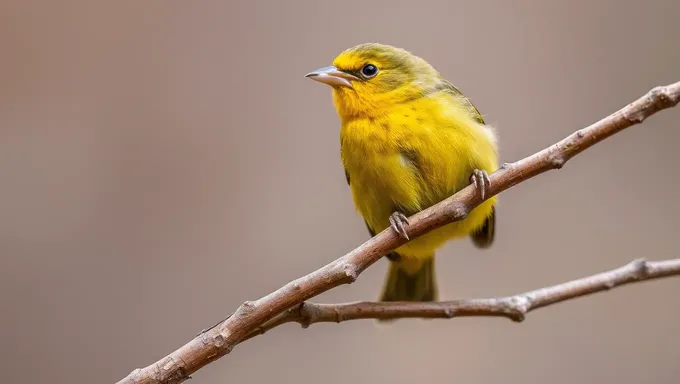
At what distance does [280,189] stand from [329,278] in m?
2.15

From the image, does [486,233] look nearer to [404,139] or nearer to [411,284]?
[411,284]

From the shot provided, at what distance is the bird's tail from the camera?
9.13ft

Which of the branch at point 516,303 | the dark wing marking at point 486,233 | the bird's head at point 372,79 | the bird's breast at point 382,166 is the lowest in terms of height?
the branch at point 516,303

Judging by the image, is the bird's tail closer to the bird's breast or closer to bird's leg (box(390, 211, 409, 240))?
the bird's breast

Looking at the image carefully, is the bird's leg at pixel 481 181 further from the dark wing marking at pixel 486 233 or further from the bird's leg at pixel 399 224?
the dark wing marking at pixel 486 233

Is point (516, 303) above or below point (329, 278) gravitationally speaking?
below

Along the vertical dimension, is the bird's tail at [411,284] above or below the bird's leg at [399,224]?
below

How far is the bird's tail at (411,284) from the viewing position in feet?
9.13

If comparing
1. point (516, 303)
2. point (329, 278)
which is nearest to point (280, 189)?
point (516, 303)

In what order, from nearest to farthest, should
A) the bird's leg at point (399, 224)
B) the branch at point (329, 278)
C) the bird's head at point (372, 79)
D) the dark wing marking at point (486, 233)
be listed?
the branch at point (329, 278), the bird's leg at point (399, 224), the bird's head at point (372, 79), the dark wing marking at point (486, 233)

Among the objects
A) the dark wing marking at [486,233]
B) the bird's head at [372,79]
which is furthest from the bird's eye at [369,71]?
the dark wing marking at [486,233]

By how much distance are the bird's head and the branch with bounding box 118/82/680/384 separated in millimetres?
596

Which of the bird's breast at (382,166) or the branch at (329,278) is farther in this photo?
the bird's breast at (382,166)

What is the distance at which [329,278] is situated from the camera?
177 cm
